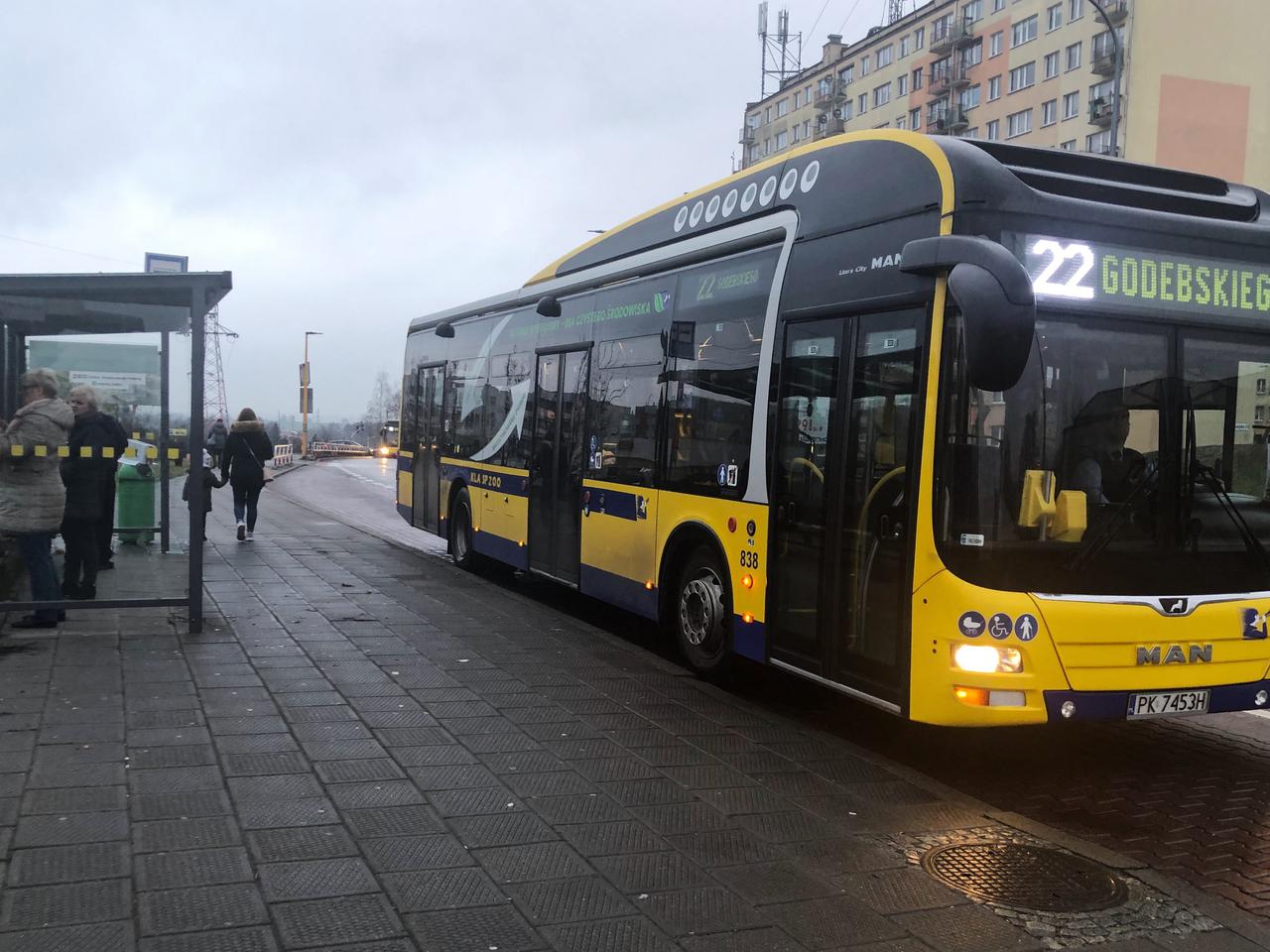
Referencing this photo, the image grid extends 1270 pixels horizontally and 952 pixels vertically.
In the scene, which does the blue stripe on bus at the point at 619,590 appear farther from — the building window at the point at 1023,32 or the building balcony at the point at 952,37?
the building balcony at the point at 952,37

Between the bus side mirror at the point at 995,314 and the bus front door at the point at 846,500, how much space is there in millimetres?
666

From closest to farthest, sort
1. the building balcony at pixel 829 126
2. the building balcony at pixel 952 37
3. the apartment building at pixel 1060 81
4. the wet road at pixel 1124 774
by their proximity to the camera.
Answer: the wet road at pixel 1124 774 → the apartment building at pixel 1060 81 → the building balcony at pixel 952 37 → the building balcony at pixel 829 126

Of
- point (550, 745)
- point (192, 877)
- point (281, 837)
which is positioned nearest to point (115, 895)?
point (192, 877)

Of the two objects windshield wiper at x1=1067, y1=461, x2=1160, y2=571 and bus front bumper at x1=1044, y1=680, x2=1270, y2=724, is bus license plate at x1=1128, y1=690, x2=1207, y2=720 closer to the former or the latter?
bus front bumper at x1=1044, y1=680, x2=1270, y2=724

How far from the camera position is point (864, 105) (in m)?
73.1

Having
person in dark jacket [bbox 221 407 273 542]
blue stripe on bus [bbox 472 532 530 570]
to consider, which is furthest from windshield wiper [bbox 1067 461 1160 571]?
person in dark jacket [bbox 221 407 273 542]

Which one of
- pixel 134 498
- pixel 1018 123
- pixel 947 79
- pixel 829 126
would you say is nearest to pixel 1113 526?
pixel 134 498

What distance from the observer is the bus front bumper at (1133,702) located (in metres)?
5.45

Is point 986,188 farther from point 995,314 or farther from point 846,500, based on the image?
point 846,500

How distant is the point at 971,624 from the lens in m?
5.45

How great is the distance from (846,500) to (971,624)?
3.78 ft

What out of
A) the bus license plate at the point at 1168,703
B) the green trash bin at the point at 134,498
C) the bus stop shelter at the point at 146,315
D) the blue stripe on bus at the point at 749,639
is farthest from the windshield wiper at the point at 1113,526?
the green trash bin at the point at 134,498

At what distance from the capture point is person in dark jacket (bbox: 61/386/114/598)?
29.4 feet

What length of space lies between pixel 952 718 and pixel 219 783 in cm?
352
